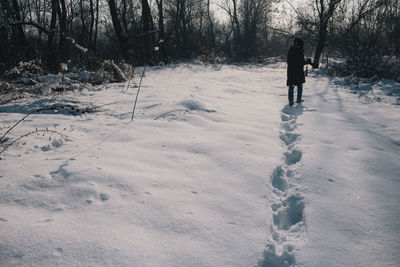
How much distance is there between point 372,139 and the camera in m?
3.28

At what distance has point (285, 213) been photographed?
194cm

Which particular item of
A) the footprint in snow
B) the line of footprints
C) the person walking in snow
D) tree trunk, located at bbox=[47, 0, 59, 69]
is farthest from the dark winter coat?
tree trunk, located at bbox=[47, 0, 59, 69]

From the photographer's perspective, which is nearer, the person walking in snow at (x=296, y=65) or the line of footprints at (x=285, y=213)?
the line of footprints at (x=285, y=213)

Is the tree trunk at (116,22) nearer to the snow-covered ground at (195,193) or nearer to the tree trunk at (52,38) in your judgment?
the tree trunk at (52,38)

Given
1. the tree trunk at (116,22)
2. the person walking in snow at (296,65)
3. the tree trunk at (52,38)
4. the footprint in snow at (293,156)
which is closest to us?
the footprint in snow at (293,156)

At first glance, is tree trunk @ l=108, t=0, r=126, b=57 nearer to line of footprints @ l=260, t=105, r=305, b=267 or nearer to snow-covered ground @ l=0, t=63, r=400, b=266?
snow-covered ground @ l=0, t=63, r=400, b=266

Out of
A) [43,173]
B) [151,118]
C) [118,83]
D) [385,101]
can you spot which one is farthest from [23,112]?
[385,101]

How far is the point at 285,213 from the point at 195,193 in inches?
30.2

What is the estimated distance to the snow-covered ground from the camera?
1473mm

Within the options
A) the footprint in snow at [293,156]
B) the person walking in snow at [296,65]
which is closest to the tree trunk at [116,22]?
the person walking in snow at [296,65]

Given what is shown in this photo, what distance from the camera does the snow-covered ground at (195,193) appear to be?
1.47 metres

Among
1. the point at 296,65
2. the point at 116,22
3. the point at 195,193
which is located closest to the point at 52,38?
the point at 116,22

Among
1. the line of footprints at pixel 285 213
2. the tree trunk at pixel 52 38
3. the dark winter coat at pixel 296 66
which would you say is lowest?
the line of footprints at pixel 285 213

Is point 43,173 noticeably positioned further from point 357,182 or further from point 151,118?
point 357,182
